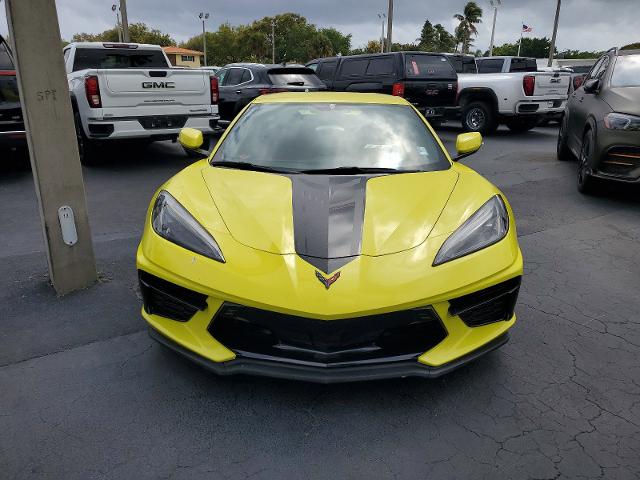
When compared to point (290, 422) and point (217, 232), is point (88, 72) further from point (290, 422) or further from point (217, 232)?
point (290, 422)

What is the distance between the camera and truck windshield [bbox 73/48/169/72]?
27.9 ft

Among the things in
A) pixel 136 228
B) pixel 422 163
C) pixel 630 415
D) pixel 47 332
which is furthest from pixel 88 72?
pixel 630 415

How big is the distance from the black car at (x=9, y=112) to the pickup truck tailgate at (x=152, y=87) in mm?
1105

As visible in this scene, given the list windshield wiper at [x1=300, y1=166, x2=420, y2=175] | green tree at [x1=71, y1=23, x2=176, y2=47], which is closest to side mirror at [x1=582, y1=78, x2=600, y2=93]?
windshield wiper at [x1=300, y1=166, x2=420, y2=175]

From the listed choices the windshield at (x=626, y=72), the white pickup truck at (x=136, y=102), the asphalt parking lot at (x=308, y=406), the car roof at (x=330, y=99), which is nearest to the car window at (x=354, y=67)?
the white pickup truck at (x=136, y=102)

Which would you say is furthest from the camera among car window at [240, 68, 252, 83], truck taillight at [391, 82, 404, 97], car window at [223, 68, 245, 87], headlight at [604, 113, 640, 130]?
Answer: car window at [223, 68, 245, 87]

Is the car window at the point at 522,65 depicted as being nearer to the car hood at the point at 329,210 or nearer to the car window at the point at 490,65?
the car window at the point at 490,65

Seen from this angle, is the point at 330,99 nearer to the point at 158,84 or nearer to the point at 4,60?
the point at 158,84

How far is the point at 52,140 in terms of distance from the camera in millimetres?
3438

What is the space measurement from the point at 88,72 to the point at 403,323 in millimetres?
6490

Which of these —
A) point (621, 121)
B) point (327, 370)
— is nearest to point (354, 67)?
point (621, 121)

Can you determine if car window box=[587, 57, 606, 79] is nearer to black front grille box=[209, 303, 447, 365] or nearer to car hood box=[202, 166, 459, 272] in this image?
car hood box=[202, 166, 459, 272]

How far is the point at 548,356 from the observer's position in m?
2.89

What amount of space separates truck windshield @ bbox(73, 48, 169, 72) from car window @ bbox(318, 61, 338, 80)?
468 centimetres
